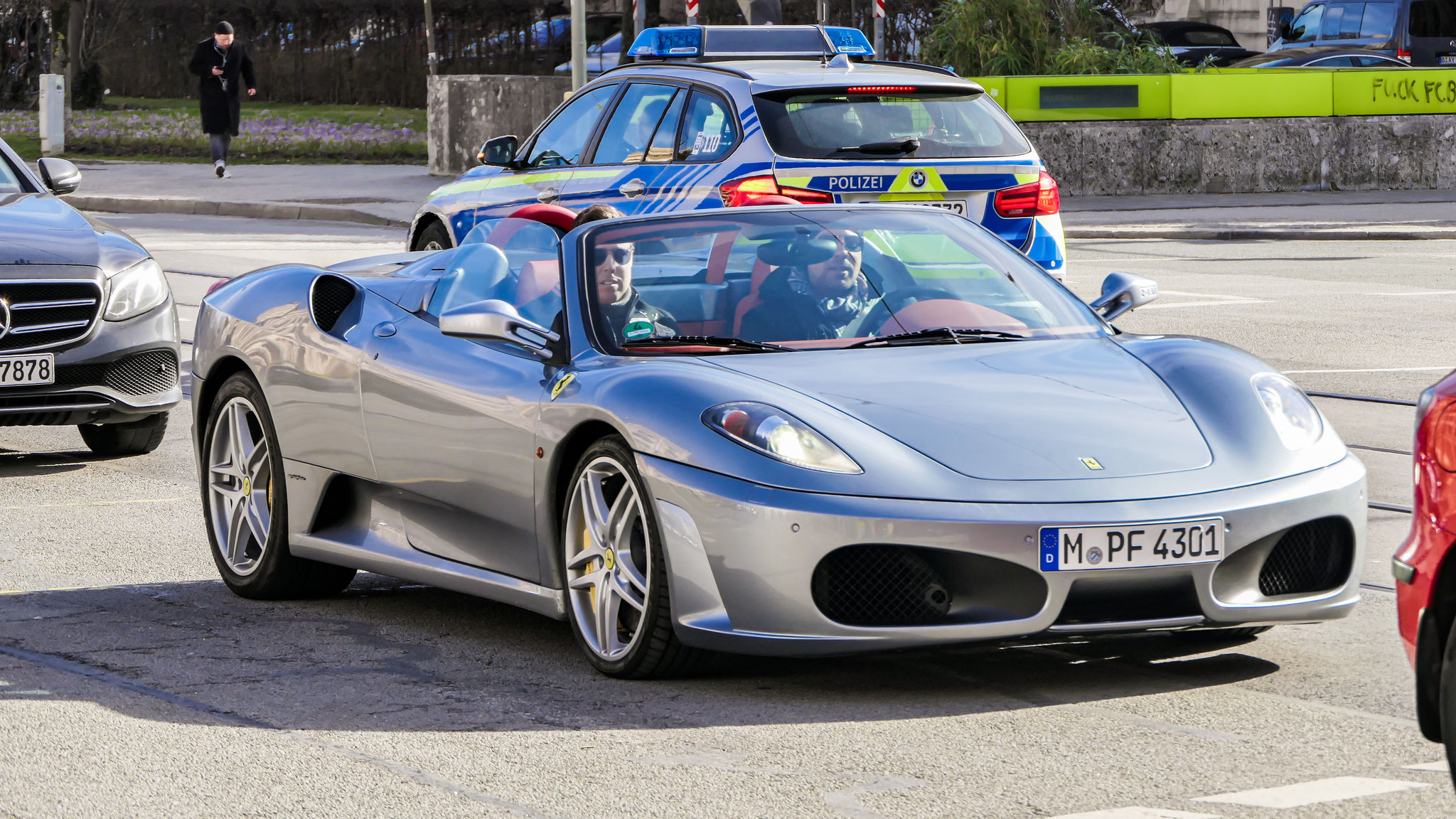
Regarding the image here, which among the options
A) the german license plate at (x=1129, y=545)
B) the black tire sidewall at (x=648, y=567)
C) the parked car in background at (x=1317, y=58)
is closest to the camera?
the german license plate at (x=1129, y=545)

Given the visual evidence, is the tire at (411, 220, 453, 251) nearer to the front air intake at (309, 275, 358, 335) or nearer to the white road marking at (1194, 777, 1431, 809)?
the front air intake at (309, 275, 358, 335)

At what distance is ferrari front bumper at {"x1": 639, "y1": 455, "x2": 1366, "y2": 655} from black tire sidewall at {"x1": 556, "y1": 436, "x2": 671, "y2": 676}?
5 cm

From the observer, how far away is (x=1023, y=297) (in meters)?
6.43

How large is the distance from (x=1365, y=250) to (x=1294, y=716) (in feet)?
49.6

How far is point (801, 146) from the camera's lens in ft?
35.9

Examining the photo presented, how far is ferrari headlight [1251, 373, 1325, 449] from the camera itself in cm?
550

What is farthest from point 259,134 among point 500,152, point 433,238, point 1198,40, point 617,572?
point 617,572

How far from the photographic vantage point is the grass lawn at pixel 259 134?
32312 millimetres

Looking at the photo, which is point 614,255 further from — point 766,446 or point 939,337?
point 766,446

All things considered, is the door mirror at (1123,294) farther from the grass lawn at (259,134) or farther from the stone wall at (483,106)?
the grass lawn at (259,134)

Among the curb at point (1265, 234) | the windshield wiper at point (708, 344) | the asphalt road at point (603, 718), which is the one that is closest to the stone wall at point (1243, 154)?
the curb at point (1265, 234)

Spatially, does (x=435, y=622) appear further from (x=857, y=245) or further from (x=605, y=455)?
(x=857, y=245)

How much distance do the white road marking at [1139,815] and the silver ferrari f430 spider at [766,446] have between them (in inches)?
32.9

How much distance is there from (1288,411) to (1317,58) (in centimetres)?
2863
